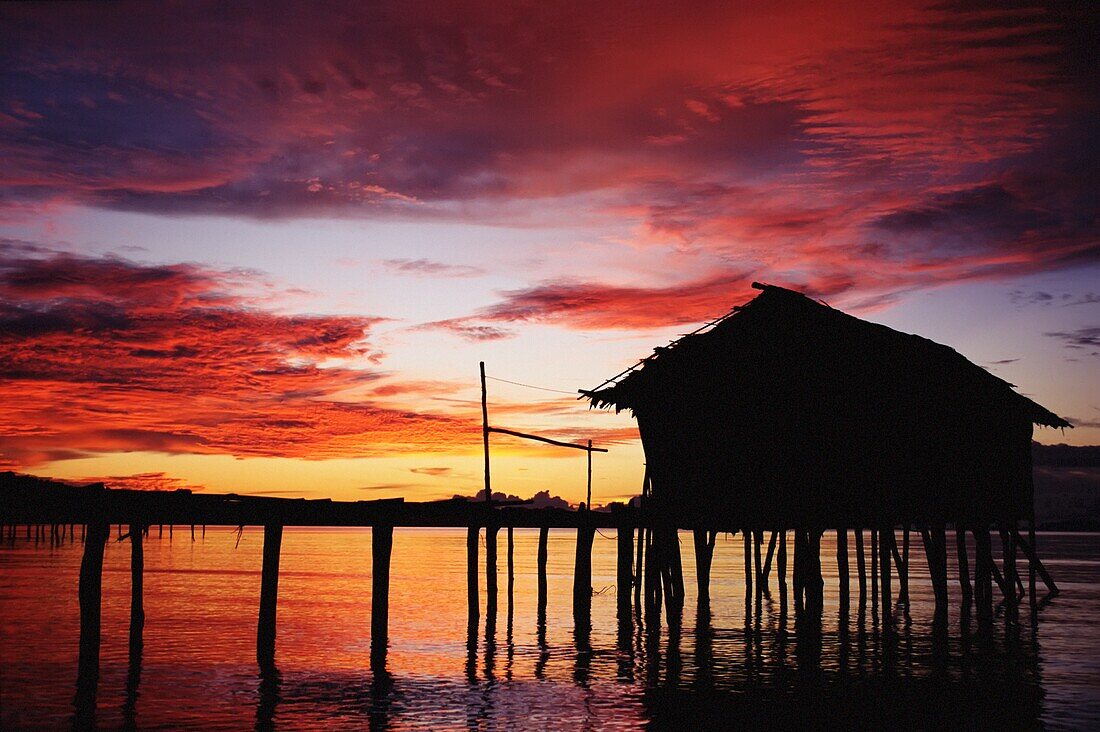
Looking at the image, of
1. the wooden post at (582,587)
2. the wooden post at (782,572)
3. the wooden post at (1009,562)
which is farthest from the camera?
the wooden post at (782,572)

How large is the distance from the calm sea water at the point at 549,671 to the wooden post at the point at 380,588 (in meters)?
0.63

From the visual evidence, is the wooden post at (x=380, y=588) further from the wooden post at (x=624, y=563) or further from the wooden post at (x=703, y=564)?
the wooden post at (x=703, y=564)

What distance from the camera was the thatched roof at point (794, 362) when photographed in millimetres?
23641

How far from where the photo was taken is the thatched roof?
23641 millimetres

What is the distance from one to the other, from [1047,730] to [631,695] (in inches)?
261

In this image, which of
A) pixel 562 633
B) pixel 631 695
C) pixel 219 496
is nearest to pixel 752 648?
pixel 562 633

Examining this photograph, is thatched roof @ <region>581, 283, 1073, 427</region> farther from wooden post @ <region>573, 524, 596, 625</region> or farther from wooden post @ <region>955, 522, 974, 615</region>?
wooden post @ <region>955, 522, 974, 615</region>

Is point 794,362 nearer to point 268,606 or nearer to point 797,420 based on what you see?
point 797,420

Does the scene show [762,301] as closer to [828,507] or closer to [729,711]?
[828,507]

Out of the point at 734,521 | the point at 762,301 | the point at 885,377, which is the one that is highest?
the point at 762,301

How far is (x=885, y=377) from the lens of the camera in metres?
24.1

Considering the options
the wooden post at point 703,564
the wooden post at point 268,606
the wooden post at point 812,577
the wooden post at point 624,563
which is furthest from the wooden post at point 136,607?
the wooden post at point 812,577

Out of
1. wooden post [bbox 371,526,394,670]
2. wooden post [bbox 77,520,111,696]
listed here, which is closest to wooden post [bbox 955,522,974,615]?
wooden post [bbox 371,526,394,670]

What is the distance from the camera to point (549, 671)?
69.2ft
